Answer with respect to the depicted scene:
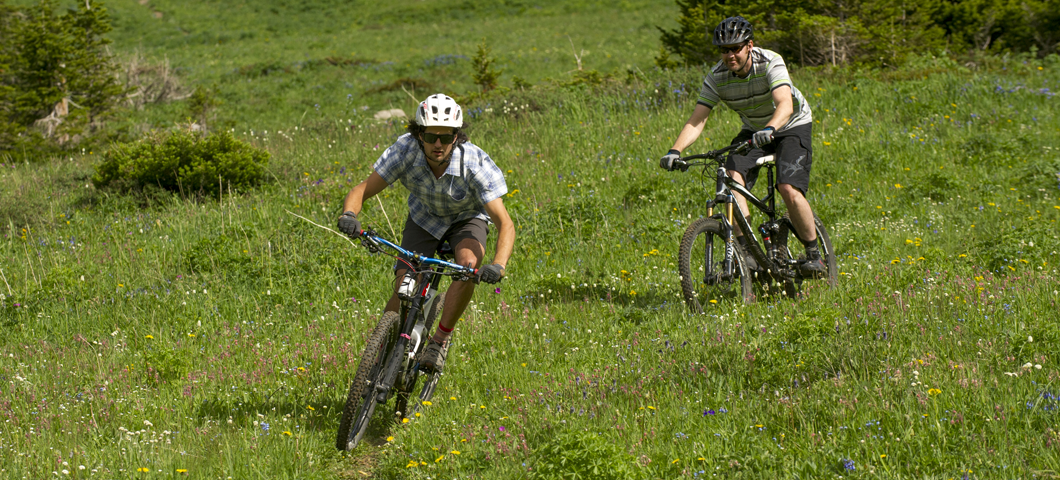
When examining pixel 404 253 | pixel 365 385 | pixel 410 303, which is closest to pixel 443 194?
pixel 404 253

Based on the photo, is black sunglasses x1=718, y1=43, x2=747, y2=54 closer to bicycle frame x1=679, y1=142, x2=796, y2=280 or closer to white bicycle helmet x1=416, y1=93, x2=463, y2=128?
bicycle frame x1=679, y1=142, x2=796, y2=280

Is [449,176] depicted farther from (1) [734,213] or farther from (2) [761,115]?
(2) [761,115]

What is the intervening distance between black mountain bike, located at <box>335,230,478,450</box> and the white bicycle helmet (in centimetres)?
76

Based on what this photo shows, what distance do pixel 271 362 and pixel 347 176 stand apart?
5.38 meters

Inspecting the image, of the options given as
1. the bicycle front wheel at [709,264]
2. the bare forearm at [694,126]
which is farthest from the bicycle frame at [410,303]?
the bare forearm at [694,126]

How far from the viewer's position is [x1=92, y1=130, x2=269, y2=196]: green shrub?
36.0ft

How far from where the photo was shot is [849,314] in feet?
18.6

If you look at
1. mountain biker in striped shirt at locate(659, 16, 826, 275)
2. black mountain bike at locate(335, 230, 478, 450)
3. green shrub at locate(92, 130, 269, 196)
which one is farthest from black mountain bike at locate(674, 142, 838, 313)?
green shrub at locate(92, 130, 269, 196)

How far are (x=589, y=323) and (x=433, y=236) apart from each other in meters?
1.78

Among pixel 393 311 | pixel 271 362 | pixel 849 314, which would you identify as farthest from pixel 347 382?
pixel 849 314

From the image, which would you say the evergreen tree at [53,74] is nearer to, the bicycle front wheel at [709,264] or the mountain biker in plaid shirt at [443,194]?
the mountain biker in plaid shirt at [443,194]

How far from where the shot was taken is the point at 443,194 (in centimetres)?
527

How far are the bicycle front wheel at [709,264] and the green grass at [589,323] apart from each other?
19 centimetres

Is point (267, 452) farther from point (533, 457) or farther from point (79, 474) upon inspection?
point (533, 457)
